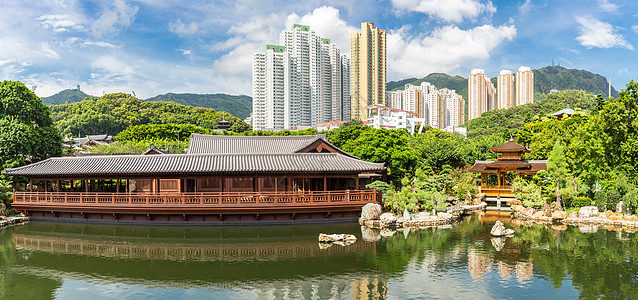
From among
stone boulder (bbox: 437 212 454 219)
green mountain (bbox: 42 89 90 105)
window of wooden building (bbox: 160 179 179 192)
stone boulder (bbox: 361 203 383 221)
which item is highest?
green mountain (bbox: 42 89 90 105)

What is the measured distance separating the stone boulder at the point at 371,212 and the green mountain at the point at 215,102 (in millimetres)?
146542

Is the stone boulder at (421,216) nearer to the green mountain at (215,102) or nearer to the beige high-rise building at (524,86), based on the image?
the beige high-rise building at (524,86)

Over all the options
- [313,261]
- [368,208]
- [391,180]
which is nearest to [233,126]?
[391,180]

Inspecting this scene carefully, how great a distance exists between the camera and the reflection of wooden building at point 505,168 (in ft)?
103

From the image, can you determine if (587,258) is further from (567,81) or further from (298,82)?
(567,81)

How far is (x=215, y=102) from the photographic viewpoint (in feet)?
557

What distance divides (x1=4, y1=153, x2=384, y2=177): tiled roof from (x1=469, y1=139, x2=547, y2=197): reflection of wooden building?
1374cm

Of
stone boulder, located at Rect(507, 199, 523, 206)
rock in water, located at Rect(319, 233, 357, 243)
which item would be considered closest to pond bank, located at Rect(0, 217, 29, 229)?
rock in water, located at Rect(319, 233, 357, 243)

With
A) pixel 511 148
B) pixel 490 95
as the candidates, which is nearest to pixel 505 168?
pixel 511 148

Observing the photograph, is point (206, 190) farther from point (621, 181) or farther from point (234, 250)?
point (621, 181)

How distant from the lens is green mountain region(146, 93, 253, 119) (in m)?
166

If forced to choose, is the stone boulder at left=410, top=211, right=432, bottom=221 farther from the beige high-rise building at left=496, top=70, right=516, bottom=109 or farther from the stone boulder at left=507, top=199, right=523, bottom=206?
the beige high-rise building at left=496, top=70, right=516, bottom=109

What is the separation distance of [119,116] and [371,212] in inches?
3241

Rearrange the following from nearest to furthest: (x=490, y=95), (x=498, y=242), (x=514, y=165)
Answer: (x=498, y=242)
(x=514, y=165)
(x=490, y=95)
